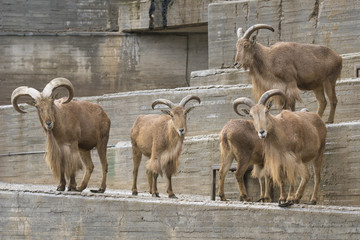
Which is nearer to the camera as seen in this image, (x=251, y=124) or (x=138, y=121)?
(x=251, y=124)

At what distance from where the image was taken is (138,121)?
1503cm

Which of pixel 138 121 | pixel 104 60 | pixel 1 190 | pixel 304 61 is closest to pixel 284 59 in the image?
pixel 304 61

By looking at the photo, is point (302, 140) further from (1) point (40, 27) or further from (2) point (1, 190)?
(1) point (40, 27)

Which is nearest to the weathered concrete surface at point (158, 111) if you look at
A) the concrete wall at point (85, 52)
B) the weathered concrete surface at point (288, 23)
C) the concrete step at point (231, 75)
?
the concrete step at point (231, 75)

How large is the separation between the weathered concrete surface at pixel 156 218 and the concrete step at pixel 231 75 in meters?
5.73

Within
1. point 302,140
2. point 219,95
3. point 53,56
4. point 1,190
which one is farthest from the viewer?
point 53,56

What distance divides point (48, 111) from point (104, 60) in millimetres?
10934

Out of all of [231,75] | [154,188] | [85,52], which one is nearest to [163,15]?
[85,52]

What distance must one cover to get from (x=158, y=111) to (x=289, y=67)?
13.7ft

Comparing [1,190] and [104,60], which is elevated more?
[104,60]

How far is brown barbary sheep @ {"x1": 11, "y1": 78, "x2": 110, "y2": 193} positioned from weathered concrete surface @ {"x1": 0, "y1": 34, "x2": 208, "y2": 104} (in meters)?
9.50

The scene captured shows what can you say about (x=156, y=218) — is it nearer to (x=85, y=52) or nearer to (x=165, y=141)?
(x=165, y=141)

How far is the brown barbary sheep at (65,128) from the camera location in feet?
43.1

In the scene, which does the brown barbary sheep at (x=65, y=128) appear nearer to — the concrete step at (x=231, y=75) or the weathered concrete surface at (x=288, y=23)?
the concrete step at (x=231, y=75)
